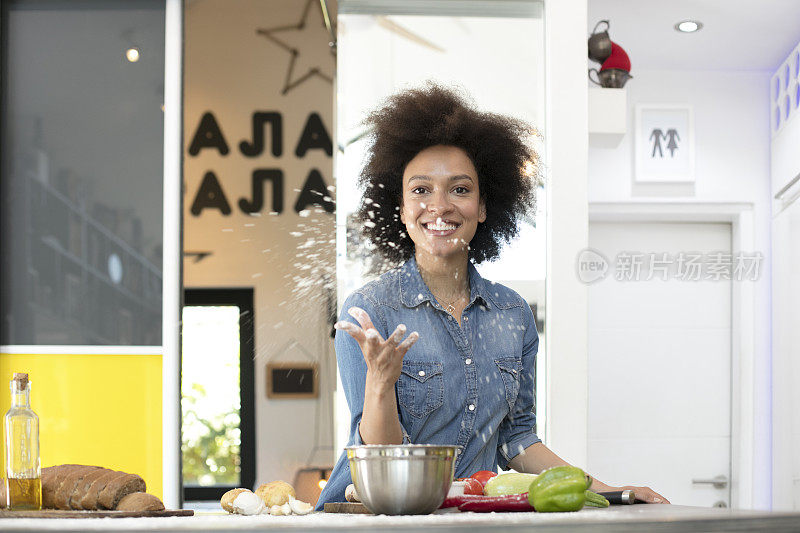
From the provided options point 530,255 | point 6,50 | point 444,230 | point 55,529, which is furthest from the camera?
point 6,50

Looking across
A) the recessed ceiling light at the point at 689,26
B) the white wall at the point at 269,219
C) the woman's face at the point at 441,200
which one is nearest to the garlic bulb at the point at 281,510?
the woman's face at the point at 441,200

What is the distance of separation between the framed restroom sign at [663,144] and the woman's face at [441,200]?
259 cm

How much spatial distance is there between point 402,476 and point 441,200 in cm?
108

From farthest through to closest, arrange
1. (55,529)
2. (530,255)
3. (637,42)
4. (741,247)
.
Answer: (741,247) → (637,42) → (530,255) → (55,529)

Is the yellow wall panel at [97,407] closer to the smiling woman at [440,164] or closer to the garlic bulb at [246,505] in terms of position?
the smiling woman at [440,164]

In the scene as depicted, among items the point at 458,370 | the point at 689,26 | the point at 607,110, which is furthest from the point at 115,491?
the point at 689,26

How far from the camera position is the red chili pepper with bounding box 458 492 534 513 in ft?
4.24

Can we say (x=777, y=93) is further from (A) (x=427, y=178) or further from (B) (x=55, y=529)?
(B) (x=55, y=529)

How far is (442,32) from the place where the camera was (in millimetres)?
3211

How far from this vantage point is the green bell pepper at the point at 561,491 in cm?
123

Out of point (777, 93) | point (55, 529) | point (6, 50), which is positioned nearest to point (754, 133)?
point (777, 93)

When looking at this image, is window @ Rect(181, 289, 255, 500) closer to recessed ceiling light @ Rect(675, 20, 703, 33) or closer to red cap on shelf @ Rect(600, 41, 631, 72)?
red cap on shelf @ Rect(600, 41, 631, 72)

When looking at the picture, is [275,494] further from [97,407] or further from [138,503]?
[97,407]

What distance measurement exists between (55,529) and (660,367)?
13.7 ft
